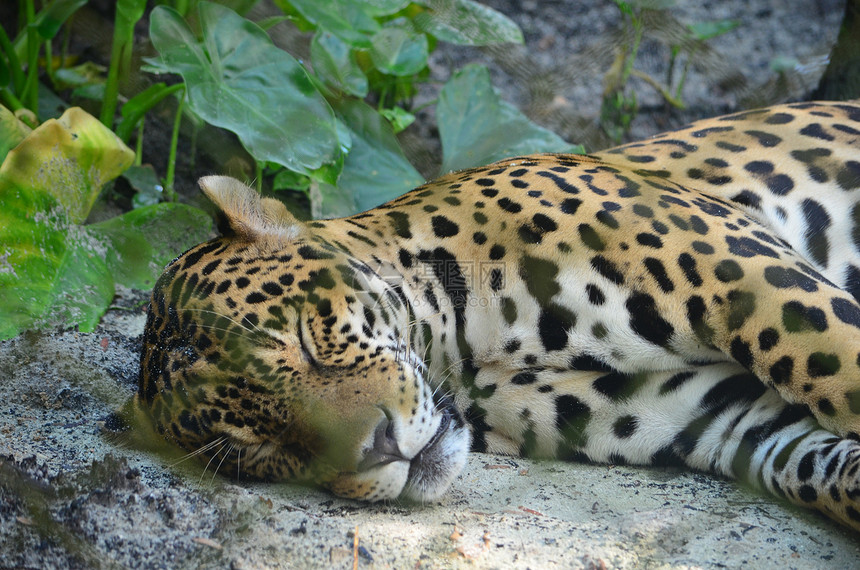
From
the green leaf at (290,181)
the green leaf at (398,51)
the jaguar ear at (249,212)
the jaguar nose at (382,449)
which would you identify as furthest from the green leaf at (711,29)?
the jaguar nose at (382,449)

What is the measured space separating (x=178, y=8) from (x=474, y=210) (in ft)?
7.59

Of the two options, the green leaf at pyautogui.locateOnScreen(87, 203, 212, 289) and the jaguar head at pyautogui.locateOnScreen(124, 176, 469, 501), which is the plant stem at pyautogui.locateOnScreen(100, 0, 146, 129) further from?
the jaguar head at pyautogui.locateOnScreen(124, 176, 469, 501)

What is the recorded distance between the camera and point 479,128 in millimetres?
4340

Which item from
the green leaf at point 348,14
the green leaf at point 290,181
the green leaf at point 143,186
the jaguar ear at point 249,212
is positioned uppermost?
the green leaf at point 348,14

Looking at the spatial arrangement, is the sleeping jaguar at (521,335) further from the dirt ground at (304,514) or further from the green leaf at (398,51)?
the green leaf at (398,51)

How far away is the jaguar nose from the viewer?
2199 mm

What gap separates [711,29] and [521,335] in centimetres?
368

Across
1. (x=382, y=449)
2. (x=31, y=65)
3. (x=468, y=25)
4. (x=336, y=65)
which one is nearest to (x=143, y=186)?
(x=31, y=65)

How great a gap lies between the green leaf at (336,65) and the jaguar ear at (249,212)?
1.64 metres

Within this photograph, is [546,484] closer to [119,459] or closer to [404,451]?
[404,451]

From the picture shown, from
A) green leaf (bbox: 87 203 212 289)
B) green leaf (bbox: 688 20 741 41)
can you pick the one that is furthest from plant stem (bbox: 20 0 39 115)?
green leaf (bbox: 688 20 741 41)

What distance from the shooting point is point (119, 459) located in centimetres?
234

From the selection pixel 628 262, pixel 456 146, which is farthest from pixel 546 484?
pixel 456 146

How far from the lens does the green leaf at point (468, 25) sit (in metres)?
4.32
